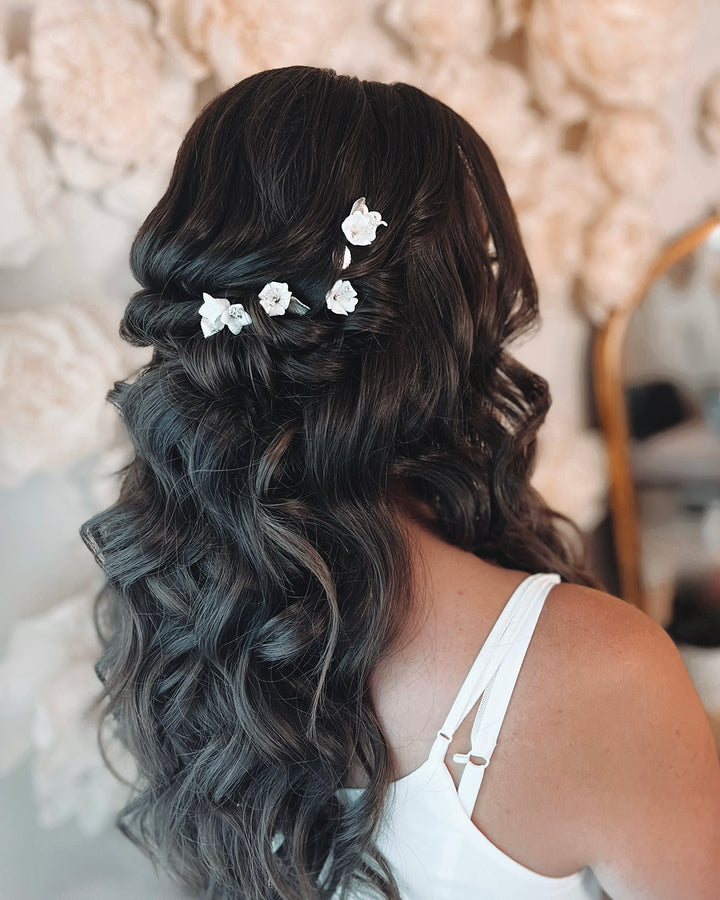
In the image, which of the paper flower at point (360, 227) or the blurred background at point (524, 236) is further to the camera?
the blurred background at point (524, 236)

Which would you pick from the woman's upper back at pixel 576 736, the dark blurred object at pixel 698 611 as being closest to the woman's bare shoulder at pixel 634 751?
the woman's upper back at pixel 576 736

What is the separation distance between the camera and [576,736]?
2.27 feet

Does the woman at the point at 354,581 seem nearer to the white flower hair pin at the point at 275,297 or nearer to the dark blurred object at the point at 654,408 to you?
the white flower hair pin at the point at 275,297

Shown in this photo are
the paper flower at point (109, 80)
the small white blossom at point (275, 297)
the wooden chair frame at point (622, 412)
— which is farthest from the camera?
the wooden chair frame at point (622, 412)

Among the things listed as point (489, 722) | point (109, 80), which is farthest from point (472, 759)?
point (109, 80)

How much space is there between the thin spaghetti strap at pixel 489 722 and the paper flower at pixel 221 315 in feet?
1.28

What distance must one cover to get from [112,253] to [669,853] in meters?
0.93

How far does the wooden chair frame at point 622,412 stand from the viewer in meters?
1.38

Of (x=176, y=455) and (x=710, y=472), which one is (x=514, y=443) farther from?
(x=710, y=472)

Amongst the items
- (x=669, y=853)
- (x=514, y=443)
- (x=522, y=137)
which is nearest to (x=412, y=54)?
(x=522, y=137)

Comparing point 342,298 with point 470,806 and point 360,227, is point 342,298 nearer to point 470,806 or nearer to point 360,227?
point 360,227

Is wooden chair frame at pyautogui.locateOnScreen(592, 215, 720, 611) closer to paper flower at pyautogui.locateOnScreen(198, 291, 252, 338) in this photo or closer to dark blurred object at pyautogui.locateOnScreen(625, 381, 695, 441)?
dark blurred object at pyautogui.locateOnScreen(625, 381, 695, 441)

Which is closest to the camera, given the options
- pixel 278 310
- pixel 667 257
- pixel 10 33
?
pixel 278 310

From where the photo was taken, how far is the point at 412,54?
3.94ft
